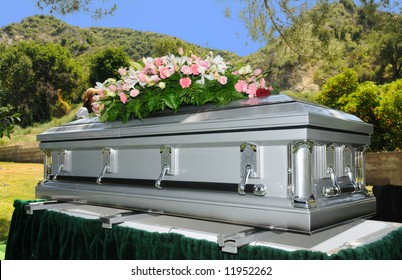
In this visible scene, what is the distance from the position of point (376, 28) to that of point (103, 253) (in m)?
5.60

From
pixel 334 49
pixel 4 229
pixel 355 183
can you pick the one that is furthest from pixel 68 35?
pixel 355 183

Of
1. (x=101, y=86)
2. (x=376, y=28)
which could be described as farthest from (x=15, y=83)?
(x=101, y=86)

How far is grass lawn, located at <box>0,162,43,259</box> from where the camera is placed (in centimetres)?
599

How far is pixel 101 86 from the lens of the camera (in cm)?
220

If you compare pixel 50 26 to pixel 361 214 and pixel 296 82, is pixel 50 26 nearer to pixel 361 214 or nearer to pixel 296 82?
pixel 296 82

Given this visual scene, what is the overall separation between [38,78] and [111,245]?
2961 centimetres

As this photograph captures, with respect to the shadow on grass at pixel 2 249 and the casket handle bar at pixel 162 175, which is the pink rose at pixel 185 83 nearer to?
the casket handle bar at pixel 162 175

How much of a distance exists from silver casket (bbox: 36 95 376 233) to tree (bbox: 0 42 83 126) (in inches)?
1043

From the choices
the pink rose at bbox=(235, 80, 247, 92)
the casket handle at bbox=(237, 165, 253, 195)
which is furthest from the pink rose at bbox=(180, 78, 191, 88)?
the casket handle at bbox=(237, 165, 253, 195)

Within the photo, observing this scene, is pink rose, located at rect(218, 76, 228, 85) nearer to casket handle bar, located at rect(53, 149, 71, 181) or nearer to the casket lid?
the casket lid

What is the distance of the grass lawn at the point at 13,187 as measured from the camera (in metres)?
5.99

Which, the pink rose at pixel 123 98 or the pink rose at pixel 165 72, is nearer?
the pink rose at pixel 165 72

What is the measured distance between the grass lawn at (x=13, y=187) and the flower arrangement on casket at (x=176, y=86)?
1.93 metres

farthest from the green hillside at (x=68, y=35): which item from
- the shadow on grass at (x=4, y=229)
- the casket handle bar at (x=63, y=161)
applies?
the casket handle bar at (x=63, y=161)
